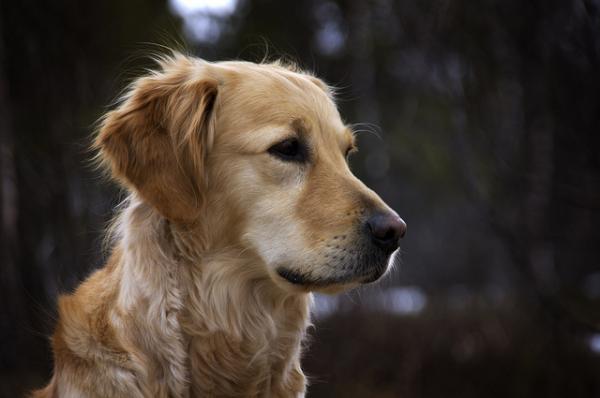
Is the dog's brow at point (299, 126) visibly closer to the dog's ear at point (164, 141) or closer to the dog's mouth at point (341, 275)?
the dog's ear at point (164, 141)

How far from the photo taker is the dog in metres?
2.76

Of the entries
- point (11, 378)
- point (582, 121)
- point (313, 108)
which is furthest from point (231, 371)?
point (582, 121)

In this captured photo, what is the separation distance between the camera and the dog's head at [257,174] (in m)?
2.82

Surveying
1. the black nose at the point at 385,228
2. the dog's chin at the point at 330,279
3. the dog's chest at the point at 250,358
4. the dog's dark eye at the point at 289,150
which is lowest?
the dog's chest at the point at 250,358

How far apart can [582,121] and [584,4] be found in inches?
37.6

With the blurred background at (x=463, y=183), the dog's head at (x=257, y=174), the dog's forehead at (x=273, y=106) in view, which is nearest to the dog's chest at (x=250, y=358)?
the dog's head at (x=257, y=174)

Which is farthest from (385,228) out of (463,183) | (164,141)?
(463,183)

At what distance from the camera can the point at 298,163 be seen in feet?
9.77

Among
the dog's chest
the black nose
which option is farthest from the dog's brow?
the dog's chest

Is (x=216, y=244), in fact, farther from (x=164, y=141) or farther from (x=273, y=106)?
(x=273, y=106)

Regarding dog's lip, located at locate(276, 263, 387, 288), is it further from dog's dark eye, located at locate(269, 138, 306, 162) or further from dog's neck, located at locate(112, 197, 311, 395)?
dog's dark eye, located at locate(269, 138, 306, 162)

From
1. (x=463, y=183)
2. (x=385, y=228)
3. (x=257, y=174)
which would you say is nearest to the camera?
(x=385, y=228)

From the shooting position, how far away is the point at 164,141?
297 cm

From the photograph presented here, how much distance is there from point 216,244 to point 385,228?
0.70m
